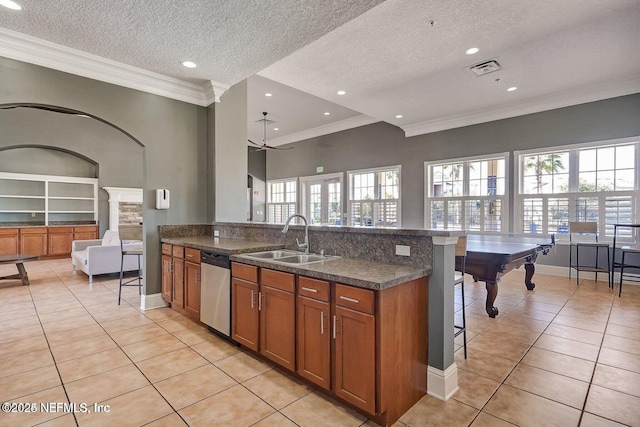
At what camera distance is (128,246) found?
5.86 metres

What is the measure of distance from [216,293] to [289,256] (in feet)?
2.63

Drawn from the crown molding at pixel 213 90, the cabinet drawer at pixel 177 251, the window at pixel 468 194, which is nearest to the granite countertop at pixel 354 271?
the cabinet drawer at pixel 177 251

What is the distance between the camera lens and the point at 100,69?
11.5 feet

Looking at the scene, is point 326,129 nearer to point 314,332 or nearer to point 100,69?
point 100,69

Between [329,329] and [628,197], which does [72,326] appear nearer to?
[329,329]

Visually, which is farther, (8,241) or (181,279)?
(8,241)

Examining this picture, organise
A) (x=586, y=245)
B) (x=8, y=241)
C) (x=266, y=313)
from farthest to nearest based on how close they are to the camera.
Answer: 1. (x=8, y=241)
2. (x=586, y=245)
3. (x=266, y=313)

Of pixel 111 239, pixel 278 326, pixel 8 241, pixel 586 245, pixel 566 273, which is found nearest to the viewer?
pixel 278 326

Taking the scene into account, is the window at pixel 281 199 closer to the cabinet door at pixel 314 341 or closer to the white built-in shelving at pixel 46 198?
the white built-in shelving at pixel 46 198

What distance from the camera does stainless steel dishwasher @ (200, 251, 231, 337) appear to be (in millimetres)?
2840

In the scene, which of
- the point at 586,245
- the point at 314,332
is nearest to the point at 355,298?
the point at 314,332

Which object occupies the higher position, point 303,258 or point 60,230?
point 303,258

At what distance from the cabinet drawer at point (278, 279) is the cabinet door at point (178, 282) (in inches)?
63.6

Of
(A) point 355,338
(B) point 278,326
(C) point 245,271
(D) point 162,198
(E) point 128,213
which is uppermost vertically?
(D) point 162,198
